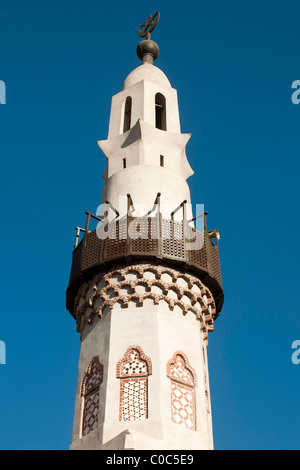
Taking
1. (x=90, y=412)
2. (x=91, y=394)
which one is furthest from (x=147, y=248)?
(x=90, y=412)

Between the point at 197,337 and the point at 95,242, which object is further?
the point at 95,242

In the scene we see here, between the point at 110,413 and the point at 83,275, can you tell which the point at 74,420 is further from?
the point at 83,275

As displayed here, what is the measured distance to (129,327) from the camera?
1527cm

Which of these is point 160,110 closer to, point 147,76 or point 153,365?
point 147,76

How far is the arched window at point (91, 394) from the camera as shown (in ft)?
47.2

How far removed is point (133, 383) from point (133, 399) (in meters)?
0.39

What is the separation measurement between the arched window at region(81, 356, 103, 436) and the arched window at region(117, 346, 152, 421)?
0.59 m

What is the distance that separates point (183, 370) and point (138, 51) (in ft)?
42.6

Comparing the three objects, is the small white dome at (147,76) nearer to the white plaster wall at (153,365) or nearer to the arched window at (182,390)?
the white plaster wall at (153,365)

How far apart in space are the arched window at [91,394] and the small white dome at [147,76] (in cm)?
1018

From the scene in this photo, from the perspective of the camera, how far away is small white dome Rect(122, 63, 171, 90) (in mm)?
21781

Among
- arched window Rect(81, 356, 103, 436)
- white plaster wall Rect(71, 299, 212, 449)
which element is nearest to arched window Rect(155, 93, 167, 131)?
white plaster wall Rect(71, 299, 212, 449)
